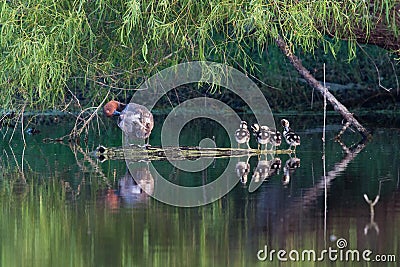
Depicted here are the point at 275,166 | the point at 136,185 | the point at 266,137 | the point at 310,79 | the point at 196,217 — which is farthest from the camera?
the point at 310,79

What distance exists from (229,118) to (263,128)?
16.6ft

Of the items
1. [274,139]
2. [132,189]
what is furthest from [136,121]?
[132,189]

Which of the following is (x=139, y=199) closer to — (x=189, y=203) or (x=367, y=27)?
(x=189, y=203)

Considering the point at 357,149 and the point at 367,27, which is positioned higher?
the point at 367,27

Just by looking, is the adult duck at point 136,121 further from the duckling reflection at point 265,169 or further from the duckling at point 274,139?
the duckling reflection at point 265,169

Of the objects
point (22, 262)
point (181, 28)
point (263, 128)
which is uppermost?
point (181, 28)

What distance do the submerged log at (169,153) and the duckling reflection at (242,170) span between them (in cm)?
53

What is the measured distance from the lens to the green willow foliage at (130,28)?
11.1 meters

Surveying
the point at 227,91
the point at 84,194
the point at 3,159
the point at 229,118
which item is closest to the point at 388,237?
the point at 84,194

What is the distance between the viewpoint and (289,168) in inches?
417

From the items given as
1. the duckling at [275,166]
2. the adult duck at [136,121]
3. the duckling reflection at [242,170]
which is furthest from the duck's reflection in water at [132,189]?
the adult duck at [136,121]

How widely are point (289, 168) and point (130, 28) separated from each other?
2.10 meters

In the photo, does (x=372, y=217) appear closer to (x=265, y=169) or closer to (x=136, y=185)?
(x=136, y=185)

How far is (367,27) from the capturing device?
11820mm
